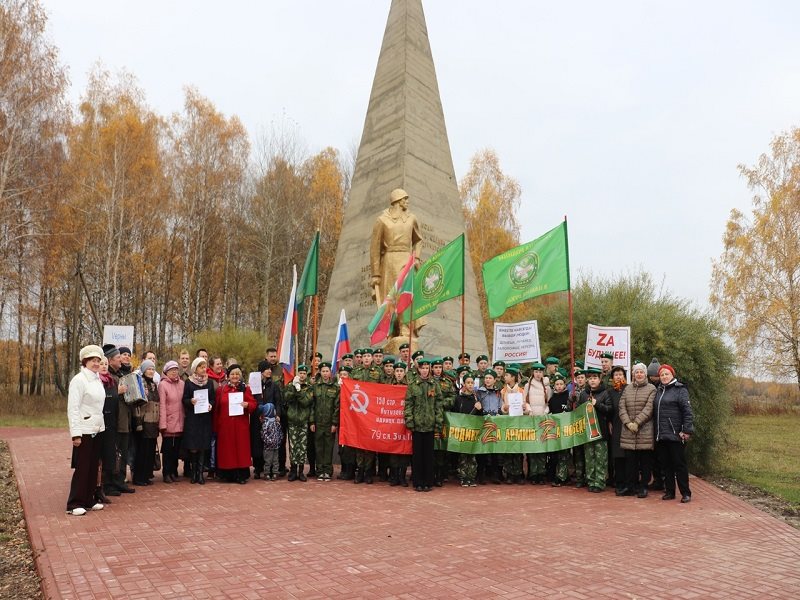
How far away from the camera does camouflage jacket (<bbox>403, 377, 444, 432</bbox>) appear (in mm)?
7801

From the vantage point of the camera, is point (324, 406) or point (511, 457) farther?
point (511, 457)

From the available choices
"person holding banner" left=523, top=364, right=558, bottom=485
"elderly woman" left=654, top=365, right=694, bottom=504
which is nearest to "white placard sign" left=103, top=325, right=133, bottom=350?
"person holding banner" left=523, top=364, right=558, bottom=485

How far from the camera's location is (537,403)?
342 inches

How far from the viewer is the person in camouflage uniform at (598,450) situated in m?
7.91

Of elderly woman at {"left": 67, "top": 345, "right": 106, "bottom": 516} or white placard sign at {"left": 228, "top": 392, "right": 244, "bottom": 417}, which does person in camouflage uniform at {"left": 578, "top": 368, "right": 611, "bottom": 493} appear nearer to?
white placard sign at {"left": 228, "top": 392, "right": 244, "bottom": 417}

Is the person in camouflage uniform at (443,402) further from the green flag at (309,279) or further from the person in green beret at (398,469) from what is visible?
the green flag at (309,279)

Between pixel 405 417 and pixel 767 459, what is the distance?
819cm

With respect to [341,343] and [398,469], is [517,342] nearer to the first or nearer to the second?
[398,469]

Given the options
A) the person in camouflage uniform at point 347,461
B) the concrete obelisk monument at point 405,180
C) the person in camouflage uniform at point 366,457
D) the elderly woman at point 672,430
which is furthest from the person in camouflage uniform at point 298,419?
the concrete obelisk monument at point 405,180

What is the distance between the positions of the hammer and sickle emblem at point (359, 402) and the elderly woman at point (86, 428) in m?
3.14

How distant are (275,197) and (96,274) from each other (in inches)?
377

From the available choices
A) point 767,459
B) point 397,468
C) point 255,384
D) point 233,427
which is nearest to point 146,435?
point 233,427

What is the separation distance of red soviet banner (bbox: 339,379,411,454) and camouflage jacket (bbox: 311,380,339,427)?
0.14m

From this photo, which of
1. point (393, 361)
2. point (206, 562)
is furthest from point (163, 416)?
point (206, 562)
